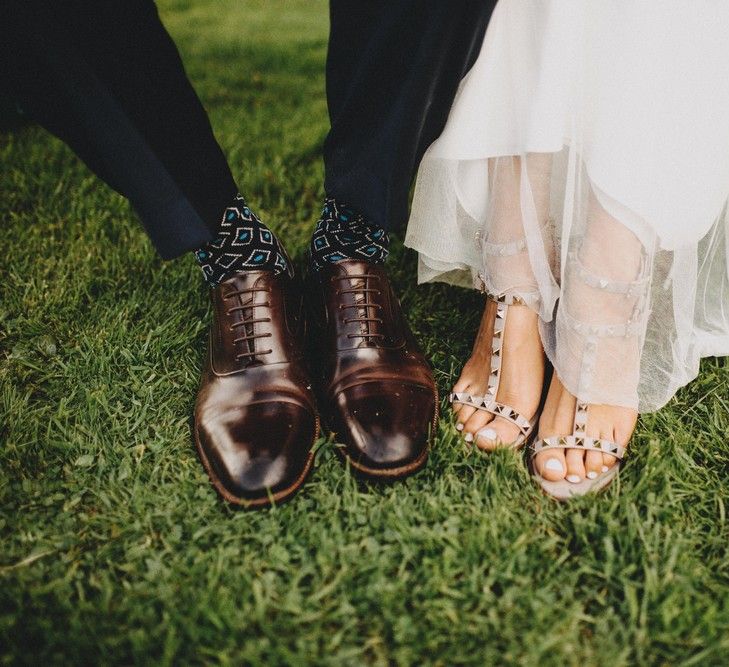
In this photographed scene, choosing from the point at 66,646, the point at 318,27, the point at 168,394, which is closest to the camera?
the point at 66,646

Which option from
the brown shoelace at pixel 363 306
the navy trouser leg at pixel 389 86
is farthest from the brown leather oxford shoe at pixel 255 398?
the navy trouser leg at pixel 389 86

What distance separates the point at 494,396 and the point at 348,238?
0.47 meters

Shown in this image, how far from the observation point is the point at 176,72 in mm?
1165

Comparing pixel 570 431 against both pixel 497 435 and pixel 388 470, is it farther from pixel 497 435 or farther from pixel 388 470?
pixel 388 470

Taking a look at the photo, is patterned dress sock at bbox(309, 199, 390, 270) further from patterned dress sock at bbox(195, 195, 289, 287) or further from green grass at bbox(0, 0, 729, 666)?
green grass at bbox(0, 0, 729, 666)

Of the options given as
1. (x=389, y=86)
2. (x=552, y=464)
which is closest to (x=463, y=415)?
(x=552, y=464)

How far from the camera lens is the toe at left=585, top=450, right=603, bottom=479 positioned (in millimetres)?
1159

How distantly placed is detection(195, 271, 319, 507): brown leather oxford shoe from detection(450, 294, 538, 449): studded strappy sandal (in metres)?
0.33

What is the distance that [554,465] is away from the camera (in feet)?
3.80

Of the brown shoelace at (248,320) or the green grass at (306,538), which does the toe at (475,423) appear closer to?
the green grass at (306,538)

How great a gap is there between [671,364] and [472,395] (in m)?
0.41

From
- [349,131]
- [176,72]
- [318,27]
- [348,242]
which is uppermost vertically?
[176,72]

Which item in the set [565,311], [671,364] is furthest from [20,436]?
[671,364]

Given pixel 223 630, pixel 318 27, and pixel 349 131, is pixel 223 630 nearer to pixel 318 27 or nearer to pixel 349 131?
pixel 349 131
